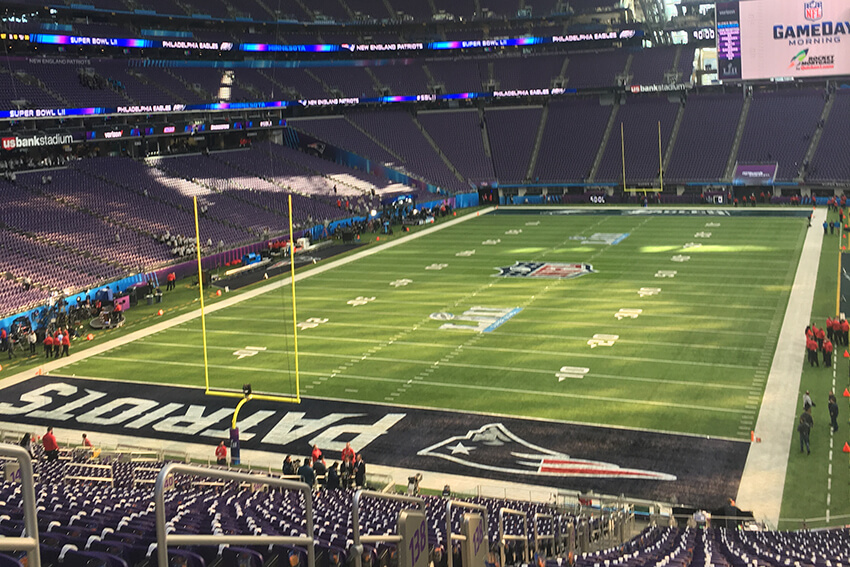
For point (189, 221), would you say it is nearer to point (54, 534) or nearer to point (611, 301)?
point (611, 301)

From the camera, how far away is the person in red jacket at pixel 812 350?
2159 cm

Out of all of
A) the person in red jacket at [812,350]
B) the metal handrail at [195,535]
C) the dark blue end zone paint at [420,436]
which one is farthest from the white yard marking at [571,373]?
the metal handrail at [195,535]

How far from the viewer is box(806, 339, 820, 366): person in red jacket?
2159cm

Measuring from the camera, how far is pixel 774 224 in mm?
42969

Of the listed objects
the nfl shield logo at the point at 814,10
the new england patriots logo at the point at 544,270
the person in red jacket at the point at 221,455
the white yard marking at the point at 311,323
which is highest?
the nfl shield logo at the point at 814,10

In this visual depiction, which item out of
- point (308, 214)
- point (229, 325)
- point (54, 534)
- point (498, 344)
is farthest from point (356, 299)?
point (54, 534)

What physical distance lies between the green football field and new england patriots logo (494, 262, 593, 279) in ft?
0.63

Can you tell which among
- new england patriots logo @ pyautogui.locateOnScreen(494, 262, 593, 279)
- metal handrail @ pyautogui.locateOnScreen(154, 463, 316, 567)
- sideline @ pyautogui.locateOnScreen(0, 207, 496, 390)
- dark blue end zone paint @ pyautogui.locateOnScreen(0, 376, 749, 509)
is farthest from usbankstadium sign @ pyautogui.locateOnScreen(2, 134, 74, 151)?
metal handrail @ pyautogui.locateOnScreen(154, 463, 316, 567)

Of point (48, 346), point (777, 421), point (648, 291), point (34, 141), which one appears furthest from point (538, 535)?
point (34, 141)

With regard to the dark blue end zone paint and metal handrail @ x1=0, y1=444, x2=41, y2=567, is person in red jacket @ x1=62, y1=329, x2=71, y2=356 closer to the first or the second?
the dark blue end zone paint

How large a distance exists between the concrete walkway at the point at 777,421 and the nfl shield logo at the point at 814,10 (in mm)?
26770

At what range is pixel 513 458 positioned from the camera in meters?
17.3

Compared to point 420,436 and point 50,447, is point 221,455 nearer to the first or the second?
point 50,447

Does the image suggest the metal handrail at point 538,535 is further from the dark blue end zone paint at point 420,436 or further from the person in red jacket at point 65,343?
the person in red jacket at point 65,343
